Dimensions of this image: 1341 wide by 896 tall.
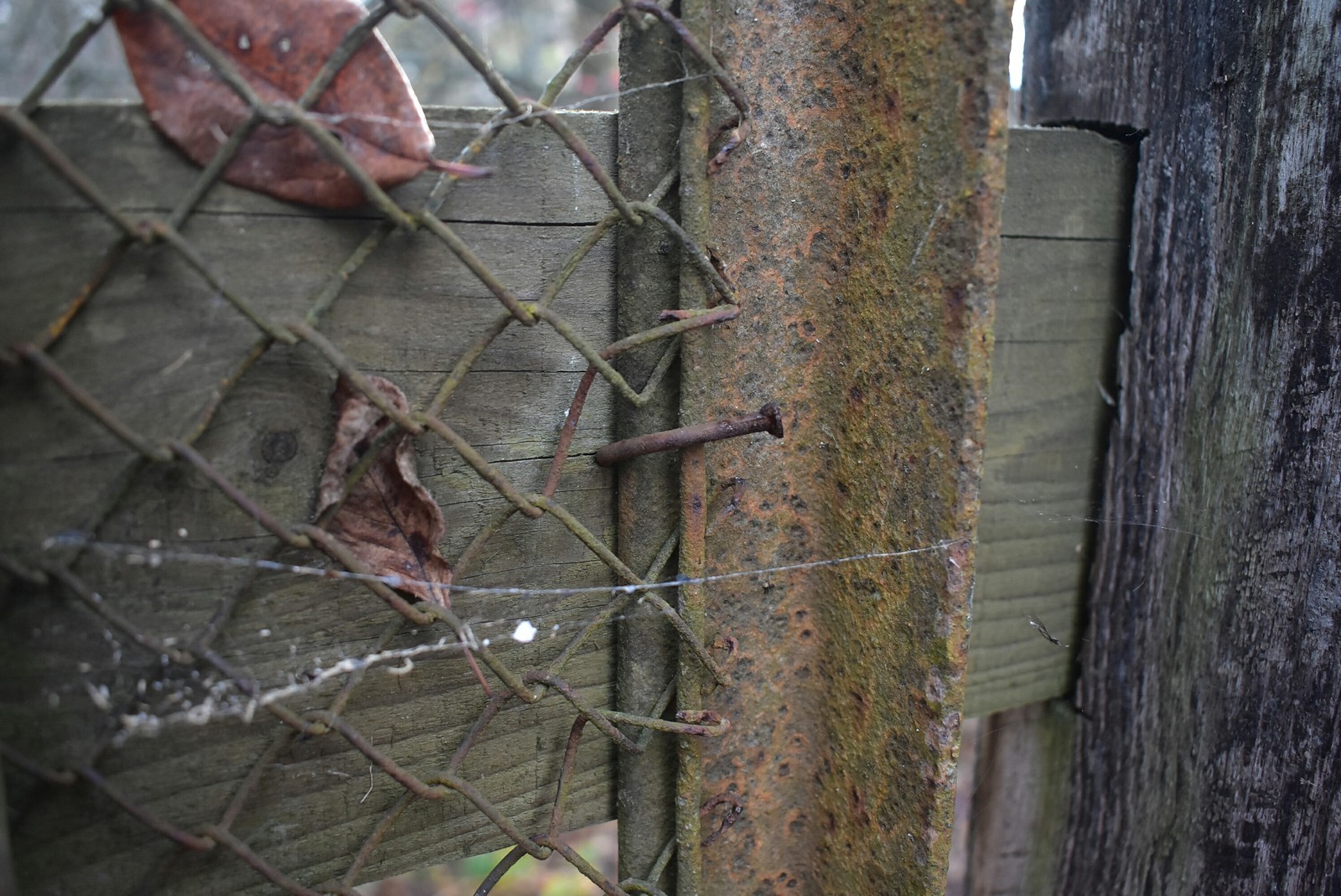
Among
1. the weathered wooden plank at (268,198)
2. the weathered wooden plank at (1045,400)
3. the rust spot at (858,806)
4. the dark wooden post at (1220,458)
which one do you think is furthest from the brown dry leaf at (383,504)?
the dark wooden post at (1220,458)

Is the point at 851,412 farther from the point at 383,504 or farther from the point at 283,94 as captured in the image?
the point at 283,94

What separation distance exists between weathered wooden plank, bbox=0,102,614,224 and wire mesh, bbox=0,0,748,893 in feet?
0.05

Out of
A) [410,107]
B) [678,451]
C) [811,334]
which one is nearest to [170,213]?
[410,107]

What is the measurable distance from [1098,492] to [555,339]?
0.90m

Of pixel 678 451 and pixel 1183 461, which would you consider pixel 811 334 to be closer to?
pixel 678 451

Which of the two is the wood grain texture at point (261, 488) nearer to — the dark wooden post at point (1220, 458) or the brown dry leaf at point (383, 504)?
the brown dry leaf at point (383, 504)

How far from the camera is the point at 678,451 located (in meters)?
0.92

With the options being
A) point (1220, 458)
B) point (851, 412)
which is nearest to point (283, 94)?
point (851, 412)

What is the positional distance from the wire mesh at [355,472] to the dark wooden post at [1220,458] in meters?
0.68

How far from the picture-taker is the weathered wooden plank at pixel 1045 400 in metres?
1.16

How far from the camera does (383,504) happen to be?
33.0 inches

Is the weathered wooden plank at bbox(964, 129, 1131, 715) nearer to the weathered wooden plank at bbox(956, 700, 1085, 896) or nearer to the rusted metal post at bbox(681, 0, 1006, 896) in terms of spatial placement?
the weathered wooden plank at bbox(956, 700, 1085, 896)

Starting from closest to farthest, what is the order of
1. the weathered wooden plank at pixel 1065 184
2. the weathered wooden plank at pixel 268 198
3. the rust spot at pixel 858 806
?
the weathered wooden plank at pixel 268 198 → the rust spot at pixel 858 806 → the weathered wooden plank at pixel 1065 184

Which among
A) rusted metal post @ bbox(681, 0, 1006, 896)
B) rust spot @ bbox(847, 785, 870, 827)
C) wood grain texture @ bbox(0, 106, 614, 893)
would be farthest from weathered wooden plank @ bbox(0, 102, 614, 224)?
rust spot @ bbox(847, 785, 870, 827)
